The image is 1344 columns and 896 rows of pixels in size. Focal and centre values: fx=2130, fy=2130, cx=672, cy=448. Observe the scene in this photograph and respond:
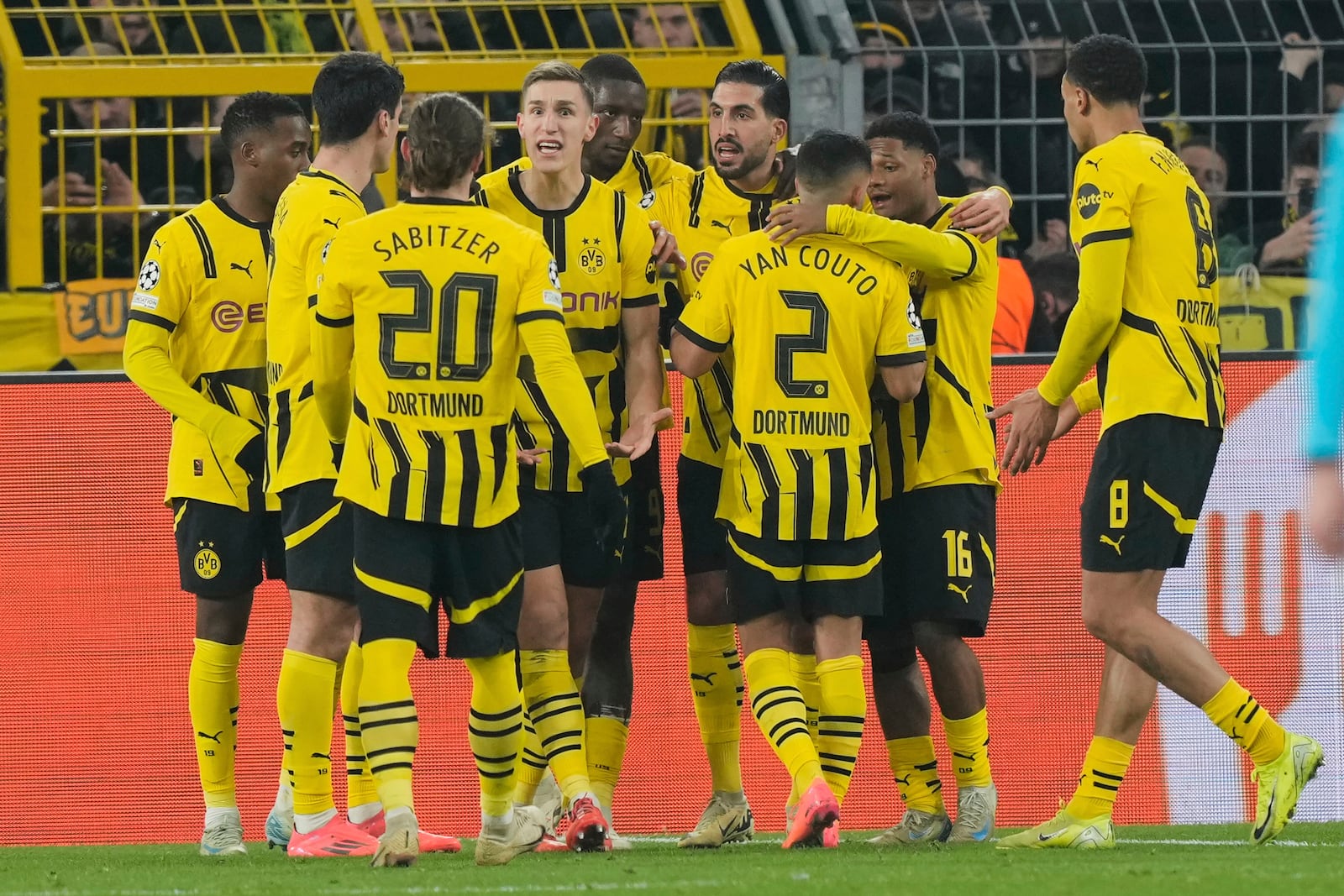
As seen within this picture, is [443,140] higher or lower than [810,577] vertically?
higher

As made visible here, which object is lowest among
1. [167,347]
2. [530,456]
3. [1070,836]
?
[1070,836]

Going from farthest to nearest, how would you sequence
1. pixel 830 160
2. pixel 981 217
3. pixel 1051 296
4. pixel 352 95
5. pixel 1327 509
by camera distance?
pixel 1051 296, pixel 981 217, pixel 830 160, pixel 352 95, pixel 1327 509

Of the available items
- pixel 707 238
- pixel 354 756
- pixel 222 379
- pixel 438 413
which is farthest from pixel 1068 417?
pixel 222 379

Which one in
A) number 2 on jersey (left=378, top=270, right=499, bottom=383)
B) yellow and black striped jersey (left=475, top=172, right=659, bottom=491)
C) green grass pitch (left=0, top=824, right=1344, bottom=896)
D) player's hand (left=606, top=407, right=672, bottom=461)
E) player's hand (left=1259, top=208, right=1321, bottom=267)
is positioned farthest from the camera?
player's hand (left=1259, top=208, right=1321, bottom=267)

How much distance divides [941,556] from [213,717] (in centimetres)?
220

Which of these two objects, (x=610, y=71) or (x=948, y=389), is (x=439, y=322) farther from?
(x=948, y=389)

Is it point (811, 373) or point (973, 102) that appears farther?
point (973, 102)

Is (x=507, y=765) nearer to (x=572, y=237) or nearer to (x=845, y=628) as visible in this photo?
(x=845, y=628)

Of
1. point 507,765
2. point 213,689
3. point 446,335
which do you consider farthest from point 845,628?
point 213,689

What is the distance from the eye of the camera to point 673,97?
379 inches

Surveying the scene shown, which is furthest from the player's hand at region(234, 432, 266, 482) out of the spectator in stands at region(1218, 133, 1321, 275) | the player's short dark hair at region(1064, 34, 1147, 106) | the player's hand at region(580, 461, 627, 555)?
the spectator in stands at region(1218, 133, 1321, 275)

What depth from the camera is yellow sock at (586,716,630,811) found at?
644 centimetres

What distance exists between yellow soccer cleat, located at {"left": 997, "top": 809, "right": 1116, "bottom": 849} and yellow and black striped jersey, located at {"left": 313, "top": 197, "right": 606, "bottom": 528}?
168cm

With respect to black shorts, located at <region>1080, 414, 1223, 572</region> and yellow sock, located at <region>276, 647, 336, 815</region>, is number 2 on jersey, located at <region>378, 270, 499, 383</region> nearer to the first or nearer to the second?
yellow sock, located at <region>276, 647, 336, 815</region>
